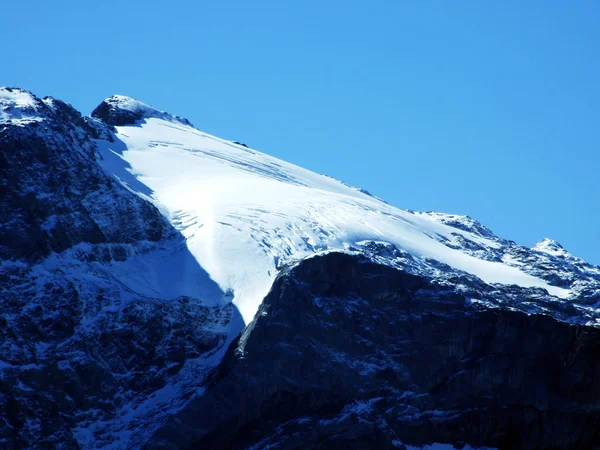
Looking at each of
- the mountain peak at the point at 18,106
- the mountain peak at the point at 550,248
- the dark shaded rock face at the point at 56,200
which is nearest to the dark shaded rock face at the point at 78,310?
the dark shaded rock face at the point at 56,200

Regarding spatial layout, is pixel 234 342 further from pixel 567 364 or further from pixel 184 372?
pixel 567 364

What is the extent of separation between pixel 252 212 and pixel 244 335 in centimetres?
2810

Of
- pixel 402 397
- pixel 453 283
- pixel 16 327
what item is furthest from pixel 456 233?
pixel 16 327

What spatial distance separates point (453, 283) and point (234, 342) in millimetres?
21005

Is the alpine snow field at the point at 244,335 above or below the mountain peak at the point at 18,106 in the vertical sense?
below

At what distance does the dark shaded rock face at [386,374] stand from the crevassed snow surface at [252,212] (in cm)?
801

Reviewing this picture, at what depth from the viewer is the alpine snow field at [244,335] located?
12638cm

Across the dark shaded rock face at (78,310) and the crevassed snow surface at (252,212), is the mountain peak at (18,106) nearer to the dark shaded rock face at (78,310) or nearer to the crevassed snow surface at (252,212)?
the dark shaded rock face at (78,310)

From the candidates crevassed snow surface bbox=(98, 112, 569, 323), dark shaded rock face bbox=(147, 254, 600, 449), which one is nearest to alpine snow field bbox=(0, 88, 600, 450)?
dark shaded rock face bbox=(147, 254, 600, 449)

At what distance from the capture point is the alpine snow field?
126375mm

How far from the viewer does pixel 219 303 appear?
457ft

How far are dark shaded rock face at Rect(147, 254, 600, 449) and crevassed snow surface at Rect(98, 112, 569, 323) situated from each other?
26.3 feet

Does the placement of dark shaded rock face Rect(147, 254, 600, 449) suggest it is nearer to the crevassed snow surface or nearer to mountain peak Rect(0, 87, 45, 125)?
the crevassed snow surface

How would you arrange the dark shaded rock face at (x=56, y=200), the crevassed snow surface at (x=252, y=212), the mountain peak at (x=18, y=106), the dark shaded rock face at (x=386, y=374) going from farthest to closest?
the mountain peak at (x=18, y=106) → the crevassed snow surface at (x=252, y=212) → the dark shaded rock face at (x=56, y=200) → the dark shaded rock face at (x=386, y=374)
